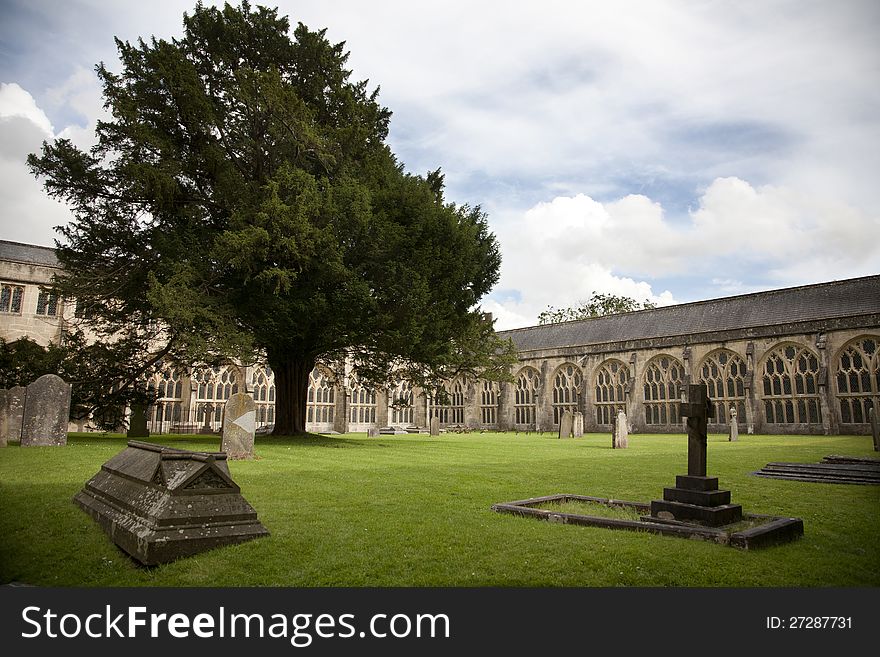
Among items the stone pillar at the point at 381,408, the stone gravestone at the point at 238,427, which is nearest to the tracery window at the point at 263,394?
the stone pillar at the point at 381,408

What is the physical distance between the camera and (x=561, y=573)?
184 inches

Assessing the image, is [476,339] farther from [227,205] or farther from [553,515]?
[553,515]

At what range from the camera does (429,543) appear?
18.2 ft

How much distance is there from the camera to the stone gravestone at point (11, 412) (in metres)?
14.6

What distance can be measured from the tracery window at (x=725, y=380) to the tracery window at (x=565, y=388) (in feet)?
30.4

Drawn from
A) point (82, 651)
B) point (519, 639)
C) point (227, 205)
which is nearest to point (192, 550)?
point (82, 651)

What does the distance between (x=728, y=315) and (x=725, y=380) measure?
5253 mm

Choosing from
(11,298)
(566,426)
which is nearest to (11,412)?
(11,298)

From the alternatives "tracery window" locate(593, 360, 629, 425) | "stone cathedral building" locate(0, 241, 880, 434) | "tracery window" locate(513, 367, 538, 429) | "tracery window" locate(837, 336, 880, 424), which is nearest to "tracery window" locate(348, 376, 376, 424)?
"stone cathedral building" locate(0, 241, 880, 434)

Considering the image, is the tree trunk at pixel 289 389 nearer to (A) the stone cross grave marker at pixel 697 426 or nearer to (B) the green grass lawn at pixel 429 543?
(B) the green grass lawn at pixel 429 543

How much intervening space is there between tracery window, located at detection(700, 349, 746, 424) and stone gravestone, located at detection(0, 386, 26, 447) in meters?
34.1

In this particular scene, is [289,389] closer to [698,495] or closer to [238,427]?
[238,427]

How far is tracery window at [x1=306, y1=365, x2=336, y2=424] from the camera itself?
39.8 metres

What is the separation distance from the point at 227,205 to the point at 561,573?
17582 mm
